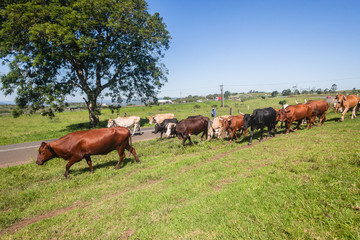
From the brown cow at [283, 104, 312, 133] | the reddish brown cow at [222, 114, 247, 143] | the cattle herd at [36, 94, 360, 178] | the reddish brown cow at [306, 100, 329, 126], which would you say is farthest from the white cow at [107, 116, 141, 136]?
the reddish brown cow at [306, 100, 329, 126]

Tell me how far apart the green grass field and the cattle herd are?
1040mm

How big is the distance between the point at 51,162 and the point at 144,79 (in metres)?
16.5

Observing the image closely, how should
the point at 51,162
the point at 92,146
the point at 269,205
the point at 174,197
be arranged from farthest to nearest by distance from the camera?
the point at 51,162, the point at 92,146, the point at 174,197, the point at 269,205

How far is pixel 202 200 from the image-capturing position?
4.66 meters

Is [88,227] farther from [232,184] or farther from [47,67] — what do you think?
[47,67]

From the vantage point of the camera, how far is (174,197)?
505 cm

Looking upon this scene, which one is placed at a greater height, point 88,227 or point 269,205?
point 269,205

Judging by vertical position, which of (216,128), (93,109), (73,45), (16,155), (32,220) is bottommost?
(32,220)

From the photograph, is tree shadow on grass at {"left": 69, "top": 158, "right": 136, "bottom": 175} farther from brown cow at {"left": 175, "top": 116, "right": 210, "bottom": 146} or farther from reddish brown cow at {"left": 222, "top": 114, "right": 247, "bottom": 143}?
reddish brown cow at {"left": 222, "top": 114, "right": 247, "bottom": 143}

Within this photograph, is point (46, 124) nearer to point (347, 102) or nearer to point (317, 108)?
point (317, 108)

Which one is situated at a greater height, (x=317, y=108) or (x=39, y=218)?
(x=317, y=108)

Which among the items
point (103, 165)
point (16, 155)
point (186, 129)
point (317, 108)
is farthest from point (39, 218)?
point (317, 108)

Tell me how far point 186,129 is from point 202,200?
7.22 m

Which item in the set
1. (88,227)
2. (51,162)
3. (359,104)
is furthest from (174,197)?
(359,104)
